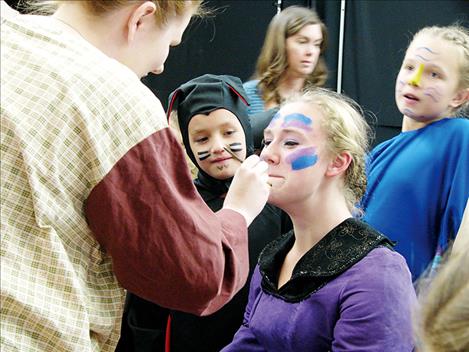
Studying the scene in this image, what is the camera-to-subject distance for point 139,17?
92 centimetres

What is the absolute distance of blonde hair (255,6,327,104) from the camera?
2.57m

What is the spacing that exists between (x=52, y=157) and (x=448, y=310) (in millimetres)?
502

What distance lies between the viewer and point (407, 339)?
1.24 metres

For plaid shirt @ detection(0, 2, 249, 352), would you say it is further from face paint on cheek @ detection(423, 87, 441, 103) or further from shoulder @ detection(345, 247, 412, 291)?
face paint on cheek @ detection(423, 87, 441, 103)

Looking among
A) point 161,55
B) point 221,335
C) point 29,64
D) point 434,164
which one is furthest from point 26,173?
point 434,164

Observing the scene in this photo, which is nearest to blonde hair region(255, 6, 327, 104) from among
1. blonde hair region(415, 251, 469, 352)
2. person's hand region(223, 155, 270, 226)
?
person's hand region(223, 155, 270, 226)

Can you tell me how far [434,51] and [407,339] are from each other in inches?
37.7

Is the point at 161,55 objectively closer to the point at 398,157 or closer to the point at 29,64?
the point at 29,64

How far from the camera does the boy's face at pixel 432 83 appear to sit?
6.17 ft

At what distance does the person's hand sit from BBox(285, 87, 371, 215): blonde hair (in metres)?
0.44

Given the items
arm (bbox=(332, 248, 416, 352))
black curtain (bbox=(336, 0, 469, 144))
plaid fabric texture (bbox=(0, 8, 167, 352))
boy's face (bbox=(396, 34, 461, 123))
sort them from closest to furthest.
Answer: plaid fabric texture (bbox=(0, 8, 167, 352)), arm (bbox=(332, 248, 416, 352)), boy's face (bbox=(396, 34, 461, 123)), black curtain (bbox=(336, 0, 469, 144))

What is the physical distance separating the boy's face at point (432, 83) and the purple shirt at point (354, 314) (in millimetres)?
682

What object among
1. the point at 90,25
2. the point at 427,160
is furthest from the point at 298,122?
the point at 90,25

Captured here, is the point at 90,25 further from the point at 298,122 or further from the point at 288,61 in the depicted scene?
the point at 288,61
